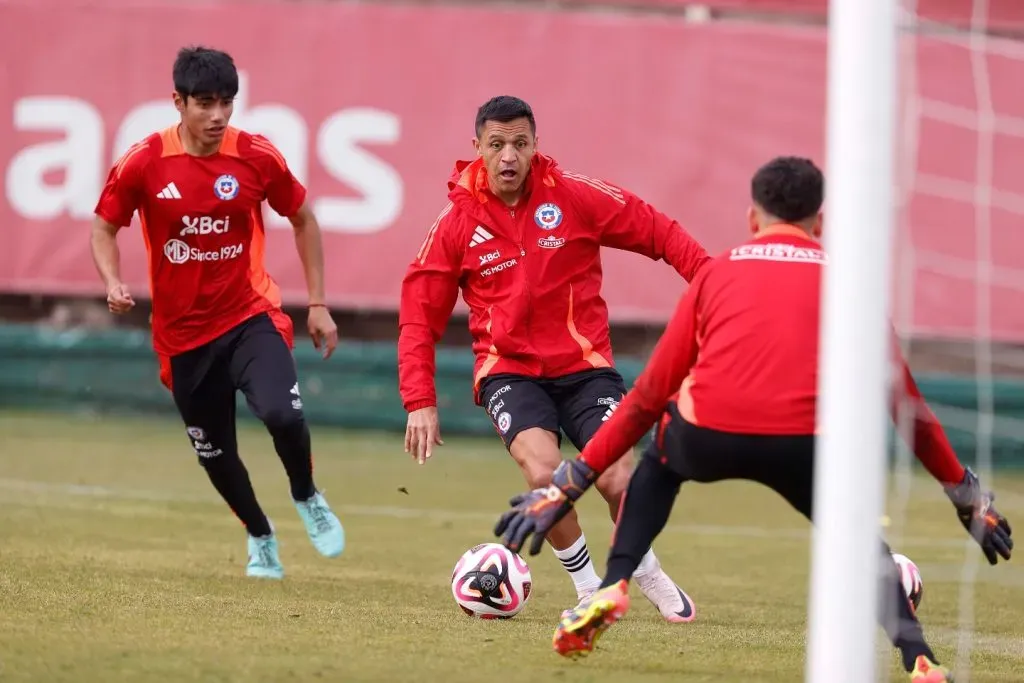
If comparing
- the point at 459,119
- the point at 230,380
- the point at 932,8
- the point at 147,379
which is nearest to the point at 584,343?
the point at 230,380

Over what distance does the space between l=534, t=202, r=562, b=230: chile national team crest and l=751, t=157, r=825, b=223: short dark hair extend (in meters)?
1.86

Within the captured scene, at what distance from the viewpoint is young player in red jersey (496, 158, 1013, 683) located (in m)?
5.16

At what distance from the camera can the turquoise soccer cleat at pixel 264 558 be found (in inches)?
314

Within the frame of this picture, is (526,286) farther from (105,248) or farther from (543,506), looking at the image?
(105,248)

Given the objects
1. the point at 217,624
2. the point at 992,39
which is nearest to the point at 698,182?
the point at 992,39

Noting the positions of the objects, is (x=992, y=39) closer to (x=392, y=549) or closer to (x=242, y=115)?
(x=242, y=115)

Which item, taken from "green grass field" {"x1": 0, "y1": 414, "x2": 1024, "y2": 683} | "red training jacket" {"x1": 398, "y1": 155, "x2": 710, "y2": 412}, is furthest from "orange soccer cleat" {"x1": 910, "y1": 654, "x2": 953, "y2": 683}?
"red training jacket" {"x1": 398, "y1": 155, "x2": 710, "y2": 412}

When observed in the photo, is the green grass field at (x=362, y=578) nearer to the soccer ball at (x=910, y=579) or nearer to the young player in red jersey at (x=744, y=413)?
the soccer ball at (x=910, y=579)

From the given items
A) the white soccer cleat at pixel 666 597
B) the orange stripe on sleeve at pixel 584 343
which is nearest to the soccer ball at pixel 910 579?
the white soccer cleat at pixel 666 597

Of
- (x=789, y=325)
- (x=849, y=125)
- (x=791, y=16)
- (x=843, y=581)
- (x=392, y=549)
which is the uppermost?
(x=791, y=16)

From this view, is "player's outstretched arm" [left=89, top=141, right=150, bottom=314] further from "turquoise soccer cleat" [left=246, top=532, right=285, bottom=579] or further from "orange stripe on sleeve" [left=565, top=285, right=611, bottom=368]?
"orange stripe on sleeve" [left=565, top=285, right=611, bottom=368]

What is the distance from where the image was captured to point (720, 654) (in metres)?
6.04

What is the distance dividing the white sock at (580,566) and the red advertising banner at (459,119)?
24.4ft

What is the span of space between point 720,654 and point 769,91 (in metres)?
9.13
